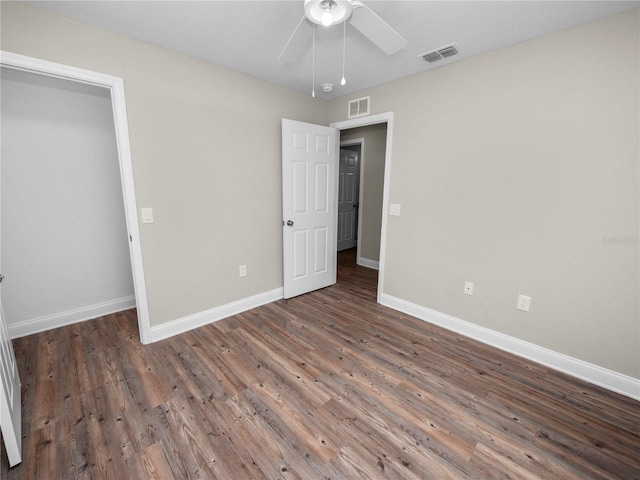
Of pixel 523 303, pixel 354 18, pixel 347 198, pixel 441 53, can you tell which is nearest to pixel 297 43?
pixel 354 18

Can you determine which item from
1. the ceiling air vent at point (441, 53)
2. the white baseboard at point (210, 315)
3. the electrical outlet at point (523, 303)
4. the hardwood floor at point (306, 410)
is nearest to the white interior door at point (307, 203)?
the white baseboard at point (210, 315)

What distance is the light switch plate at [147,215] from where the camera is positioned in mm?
2291

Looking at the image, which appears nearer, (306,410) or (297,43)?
(306,410)

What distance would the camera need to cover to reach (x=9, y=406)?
4.60 feet

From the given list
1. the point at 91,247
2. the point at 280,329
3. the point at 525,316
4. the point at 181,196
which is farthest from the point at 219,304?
the point at 525,316

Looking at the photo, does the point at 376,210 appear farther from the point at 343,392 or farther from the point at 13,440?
the point at 13,440

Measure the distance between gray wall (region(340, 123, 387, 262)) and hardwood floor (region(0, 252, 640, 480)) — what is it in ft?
7.60

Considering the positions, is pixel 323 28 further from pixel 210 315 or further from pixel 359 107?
pixel 210 315

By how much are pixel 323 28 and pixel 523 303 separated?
2.62m

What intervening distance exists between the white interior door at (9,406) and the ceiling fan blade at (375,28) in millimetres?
2523

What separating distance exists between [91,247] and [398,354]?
319 centimetres

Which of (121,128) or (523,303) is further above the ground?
(121,128)

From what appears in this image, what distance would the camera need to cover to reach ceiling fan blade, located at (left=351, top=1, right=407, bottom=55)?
1.46 metres

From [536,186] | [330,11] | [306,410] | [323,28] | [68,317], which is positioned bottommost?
[306,410]
